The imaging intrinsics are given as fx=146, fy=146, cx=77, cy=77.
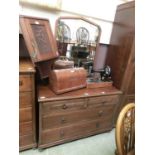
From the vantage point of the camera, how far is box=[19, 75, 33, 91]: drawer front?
1.34 meters

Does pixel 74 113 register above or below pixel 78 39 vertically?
below

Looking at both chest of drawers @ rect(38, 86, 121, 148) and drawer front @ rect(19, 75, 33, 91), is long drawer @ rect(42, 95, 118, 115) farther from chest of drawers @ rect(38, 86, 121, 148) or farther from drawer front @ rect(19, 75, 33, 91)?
drawer front @ rect(19, 75, 33, 91)

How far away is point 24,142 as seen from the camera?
1.63 m

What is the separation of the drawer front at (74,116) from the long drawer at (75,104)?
0.06m

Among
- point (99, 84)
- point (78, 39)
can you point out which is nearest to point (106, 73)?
point (99, 84)

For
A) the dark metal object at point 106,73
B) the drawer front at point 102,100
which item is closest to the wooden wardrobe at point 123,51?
the dark metal object at point 106,73

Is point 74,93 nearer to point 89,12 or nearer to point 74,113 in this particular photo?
point 74,113

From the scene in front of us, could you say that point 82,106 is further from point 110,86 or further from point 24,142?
point 24,142

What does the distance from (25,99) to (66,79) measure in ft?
1.52

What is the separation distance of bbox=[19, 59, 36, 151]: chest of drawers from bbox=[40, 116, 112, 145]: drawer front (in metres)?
0.15

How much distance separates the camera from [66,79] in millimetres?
1593

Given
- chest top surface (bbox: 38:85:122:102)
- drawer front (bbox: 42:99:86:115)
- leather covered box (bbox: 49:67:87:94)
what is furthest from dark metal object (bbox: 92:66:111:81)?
drawer front (bbox: 42:99:86:115)

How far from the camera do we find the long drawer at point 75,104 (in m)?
1.52
